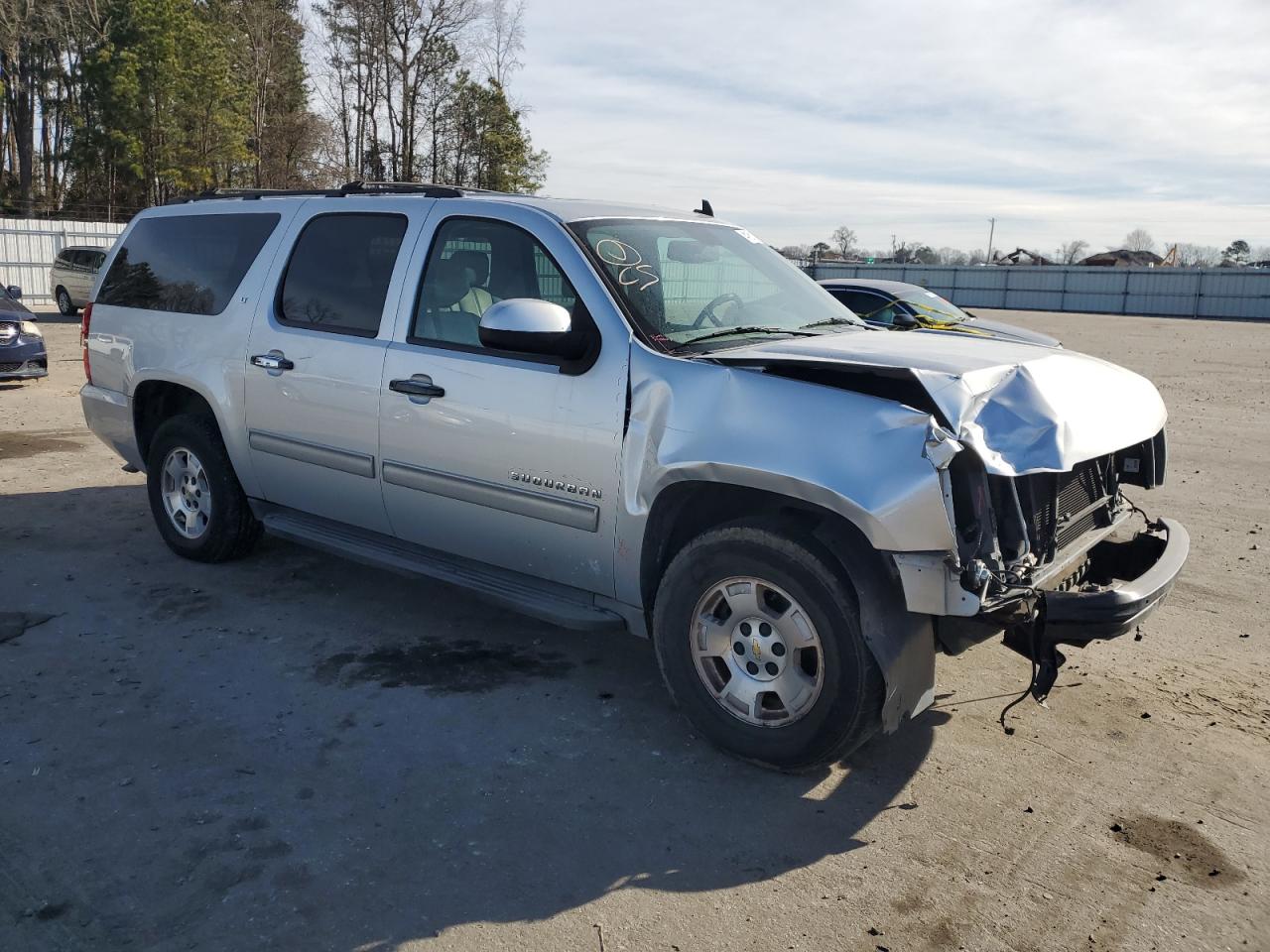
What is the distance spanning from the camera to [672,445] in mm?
3844

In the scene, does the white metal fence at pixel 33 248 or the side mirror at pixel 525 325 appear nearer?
the side mirror at pixel 525 325

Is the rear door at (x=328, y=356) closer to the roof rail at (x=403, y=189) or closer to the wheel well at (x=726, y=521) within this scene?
the roof rail at (x=403, y=189)

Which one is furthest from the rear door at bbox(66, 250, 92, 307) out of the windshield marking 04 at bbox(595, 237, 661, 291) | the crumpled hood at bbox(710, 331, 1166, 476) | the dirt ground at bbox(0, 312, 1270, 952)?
the crumpled hood at bbox(710, 331, 1166, 476)

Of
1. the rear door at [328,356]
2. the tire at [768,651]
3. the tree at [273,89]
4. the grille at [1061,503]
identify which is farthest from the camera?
the tree at [273,89]

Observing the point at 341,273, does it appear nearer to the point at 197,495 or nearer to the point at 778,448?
the point at 197,495

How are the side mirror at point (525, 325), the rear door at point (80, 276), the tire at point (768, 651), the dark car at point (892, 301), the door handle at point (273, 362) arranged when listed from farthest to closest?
1. the rear door at point (80, 276)
2. the dark car at point (892, 301)
3. the door handle at point (273, 362)
4. the side mirror at point (525, 325)
5. the tire at point (768, 651)

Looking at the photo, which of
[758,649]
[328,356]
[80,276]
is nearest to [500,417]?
[328,356]

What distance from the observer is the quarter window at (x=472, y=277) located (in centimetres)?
446

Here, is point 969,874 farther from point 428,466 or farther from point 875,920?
point 428,466

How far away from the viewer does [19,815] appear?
3.45 meters

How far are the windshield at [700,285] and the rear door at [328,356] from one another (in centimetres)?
106

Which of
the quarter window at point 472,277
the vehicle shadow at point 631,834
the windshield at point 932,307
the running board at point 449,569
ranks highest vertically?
the quarter window at point 472,277

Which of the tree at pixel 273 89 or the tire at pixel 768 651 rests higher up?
the tree at pixel 273 89

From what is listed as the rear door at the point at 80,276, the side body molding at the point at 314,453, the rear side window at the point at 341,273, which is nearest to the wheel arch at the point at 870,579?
the side body molding at the point at 314,453
